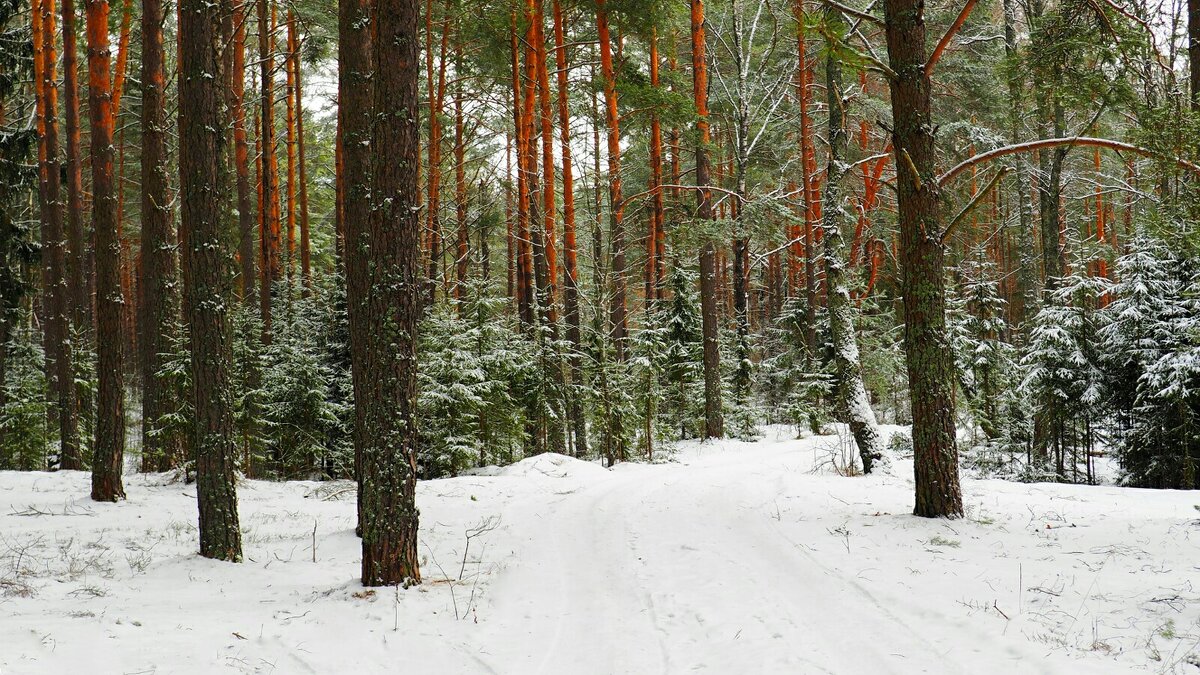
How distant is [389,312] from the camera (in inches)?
202

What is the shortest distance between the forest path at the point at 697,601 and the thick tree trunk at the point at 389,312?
41.5 inches

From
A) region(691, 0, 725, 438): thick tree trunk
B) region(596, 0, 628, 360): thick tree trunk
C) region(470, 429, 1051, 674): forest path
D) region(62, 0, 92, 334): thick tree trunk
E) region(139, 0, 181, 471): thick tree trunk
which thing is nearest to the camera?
region(470, 429, 1051, 674): forest path

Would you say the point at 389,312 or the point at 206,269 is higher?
the point at 206,269

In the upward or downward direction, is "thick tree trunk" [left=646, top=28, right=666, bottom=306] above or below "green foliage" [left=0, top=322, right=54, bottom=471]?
above

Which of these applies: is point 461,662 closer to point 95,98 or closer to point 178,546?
point 178,546

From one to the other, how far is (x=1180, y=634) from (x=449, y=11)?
1828cm

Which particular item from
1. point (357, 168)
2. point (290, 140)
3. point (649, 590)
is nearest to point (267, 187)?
point (290, 140)

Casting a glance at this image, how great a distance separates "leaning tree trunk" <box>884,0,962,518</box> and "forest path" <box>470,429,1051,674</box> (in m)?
1.49

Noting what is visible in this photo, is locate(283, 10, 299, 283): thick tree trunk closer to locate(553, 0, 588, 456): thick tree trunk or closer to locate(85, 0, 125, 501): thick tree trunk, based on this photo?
locate(553, 0, 588, 456): thick tree trunk

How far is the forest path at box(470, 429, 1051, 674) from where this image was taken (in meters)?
3.93

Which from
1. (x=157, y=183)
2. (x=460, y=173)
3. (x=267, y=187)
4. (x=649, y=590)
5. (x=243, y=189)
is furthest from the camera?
(x=460, y=173)

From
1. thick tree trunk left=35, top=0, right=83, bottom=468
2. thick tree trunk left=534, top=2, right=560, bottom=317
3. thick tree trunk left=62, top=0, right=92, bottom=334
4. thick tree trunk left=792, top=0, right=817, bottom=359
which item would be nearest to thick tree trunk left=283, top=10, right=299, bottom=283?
thick tree trunk left=62, top=0, right=92, bottom=334

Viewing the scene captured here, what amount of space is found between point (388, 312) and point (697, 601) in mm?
3223

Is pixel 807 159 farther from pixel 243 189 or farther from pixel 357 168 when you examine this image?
pixel 357 168
